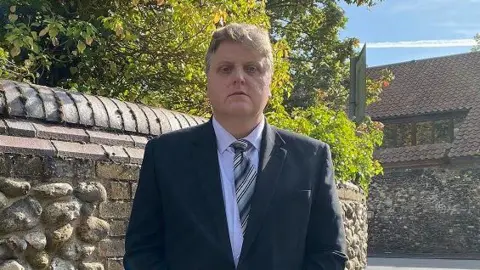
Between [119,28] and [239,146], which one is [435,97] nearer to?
[119,28]

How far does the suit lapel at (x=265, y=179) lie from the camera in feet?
6.42

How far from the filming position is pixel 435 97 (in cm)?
2333

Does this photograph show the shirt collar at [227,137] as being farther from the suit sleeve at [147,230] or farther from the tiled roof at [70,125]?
the tiled roof at [70,125]

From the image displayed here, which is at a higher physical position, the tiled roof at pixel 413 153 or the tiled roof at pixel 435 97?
the tiled roof at pixel 435 97

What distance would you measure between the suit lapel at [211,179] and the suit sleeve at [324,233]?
0.30 m

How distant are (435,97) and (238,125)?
73.6 ft

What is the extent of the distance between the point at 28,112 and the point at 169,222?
1.60 metres

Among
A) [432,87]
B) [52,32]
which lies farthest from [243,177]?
[432,87]

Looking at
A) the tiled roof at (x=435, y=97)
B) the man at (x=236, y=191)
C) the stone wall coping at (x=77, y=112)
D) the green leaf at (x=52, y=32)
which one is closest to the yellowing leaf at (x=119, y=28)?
the green leaf at (x=52, y=32)

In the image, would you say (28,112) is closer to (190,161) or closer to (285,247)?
(190,161)

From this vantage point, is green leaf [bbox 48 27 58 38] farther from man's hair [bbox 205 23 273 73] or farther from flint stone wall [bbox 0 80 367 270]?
man's hair [bbox 205 23 273 73]

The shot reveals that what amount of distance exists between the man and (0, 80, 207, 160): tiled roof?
48.5 inches

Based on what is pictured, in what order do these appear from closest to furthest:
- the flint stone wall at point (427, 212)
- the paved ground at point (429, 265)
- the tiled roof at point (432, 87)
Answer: the paved ground at point (429, 265), the flint stone wall at point (427, 212), the tiled roof at point (432, 87)

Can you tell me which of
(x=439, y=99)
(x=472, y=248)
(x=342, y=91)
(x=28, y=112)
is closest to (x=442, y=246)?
(x=472, y=248)
